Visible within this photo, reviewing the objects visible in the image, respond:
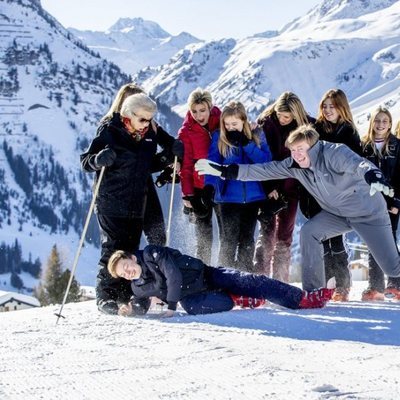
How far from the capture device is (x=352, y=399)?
309 cm

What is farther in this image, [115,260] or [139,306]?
[139,306]

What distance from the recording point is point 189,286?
19.0 feet

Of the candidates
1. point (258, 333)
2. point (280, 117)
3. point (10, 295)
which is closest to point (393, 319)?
point (258, 333)

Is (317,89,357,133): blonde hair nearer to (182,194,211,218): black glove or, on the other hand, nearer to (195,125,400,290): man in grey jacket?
(195,125,400,290): man in grey jacket

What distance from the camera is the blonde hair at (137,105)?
6.04m

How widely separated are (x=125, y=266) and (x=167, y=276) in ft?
1.20

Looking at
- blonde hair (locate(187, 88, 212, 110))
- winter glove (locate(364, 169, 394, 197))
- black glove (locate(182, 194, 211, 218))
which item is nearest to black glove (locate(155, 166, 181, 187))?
black glove (locate(182, 194, 211, 218))

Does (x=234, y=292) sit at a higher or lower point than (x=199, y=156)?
lower

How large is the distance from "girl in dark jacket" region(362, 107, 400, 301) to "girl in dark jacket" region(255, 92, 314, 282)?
2.31 feet

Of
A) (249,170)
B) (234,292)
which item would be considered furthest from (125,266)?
(249,170)

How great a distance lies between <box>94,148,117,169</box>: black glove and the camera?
5.97m

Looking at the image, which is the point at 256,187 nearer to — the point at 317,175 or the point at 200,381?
the point at 317,175

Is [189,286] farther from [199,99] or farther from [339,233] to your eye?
[199,99]

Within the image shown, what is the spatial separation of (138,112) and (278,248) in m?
2.17
